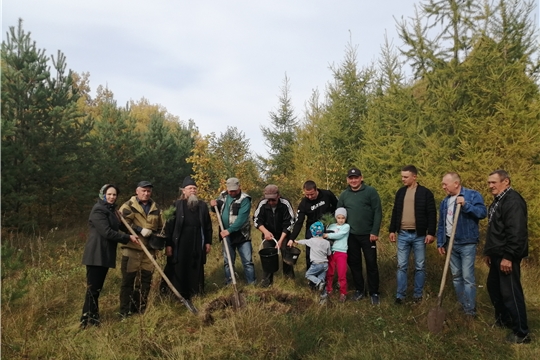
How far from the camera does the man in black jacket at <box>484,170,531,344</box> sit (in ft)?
13.6

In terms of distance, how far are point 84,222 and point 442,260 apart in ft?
43.6

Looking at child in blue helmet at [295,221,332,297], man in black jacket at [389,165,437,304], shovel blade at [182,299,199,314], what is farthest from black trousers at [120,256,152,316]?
man in black jacket at [389,165,437,304]

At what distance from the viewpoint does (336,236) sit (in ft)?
18.4

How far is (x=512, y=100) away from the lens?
7918 millimetres

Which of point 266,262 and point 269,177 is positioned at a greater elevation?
point 269,177

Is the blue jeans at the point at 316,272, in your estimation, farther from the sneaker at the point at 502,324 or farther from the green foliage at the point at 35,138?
the green foliage at the point at 35,138

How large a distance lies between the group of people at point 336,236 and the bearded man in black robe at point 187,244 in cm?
2

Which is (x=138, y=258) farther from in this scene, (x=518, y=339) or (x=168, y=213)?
(x=518, y=339)

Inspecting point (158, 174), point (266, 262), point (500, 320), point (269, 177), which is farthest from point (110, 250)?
point (158, 174)

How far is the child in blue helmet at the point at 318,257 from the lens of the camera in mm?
5564

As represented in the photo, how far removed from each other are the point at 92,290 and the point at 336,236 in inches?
135

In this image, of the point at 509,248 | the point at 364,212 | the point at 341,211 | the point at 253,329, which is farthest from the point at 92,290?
the point at 509,248

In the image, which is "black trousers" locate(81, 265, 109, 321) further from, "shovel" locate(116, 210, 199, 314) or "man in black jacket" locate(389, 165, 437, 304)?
"man in black jacket" locate(389, 165, 437, 304)

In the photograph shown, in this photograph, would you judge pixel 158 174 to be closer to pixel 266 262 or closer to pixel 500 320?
pixel 266 262
